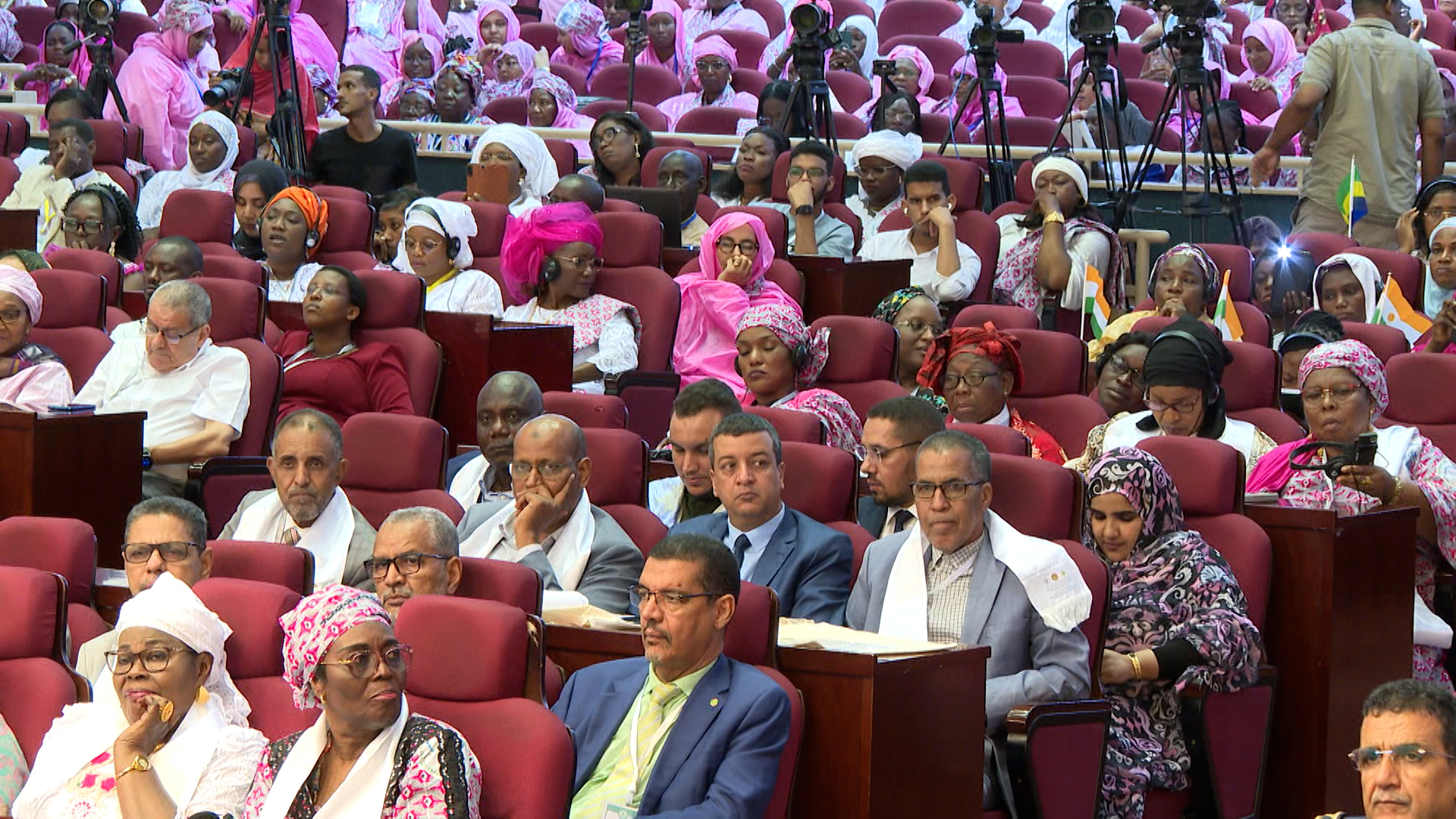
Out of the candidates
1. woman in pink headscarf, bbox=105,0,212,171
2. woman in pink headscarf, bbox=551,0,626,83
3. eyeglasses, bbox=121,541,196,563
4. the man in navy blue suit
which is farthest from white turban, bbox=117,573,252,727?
woman in pink headscarf, bbox=551,0,626,83

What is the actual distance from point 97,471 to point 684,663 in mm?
2030

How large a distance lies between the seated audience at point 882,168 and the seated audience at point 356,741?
433cm

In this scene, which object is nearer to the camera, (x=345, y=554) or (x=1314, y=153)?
(x=345, y=554)

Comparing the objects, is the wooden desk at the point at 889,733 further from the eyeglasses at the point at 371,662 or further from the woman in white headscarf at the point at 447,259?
the woman in white headscarf at the point at 447,259

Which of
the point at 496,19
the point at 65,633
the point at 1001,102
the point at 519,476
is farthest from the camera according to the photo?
the point at 496,19

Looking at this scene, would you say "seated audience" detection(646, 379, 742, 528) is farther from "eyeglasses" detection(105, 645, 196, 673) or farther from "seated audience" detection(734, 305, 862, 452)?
"eyeglasses" detection(105, 645, 196, 673)

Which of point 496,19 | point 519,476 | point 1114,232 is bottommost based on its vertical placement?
point 519,476

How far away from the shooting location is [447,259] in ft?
21.5

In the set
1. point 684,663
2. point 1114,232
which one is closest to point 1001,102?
point 1114,232

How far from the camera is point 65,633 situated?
369cm

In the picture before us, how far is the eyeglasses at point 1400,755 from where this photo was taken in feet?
8.97

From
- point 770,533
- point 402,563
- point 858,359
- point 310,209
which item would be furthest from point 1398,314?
point 402,563

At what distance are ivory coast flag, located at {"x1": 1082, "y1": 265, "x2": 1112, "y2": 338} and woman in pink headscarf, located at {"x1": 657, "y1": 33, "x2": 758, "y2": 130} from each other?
3547 millimetres

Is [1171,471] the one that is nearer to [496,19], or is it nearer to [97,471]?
[97,471]
